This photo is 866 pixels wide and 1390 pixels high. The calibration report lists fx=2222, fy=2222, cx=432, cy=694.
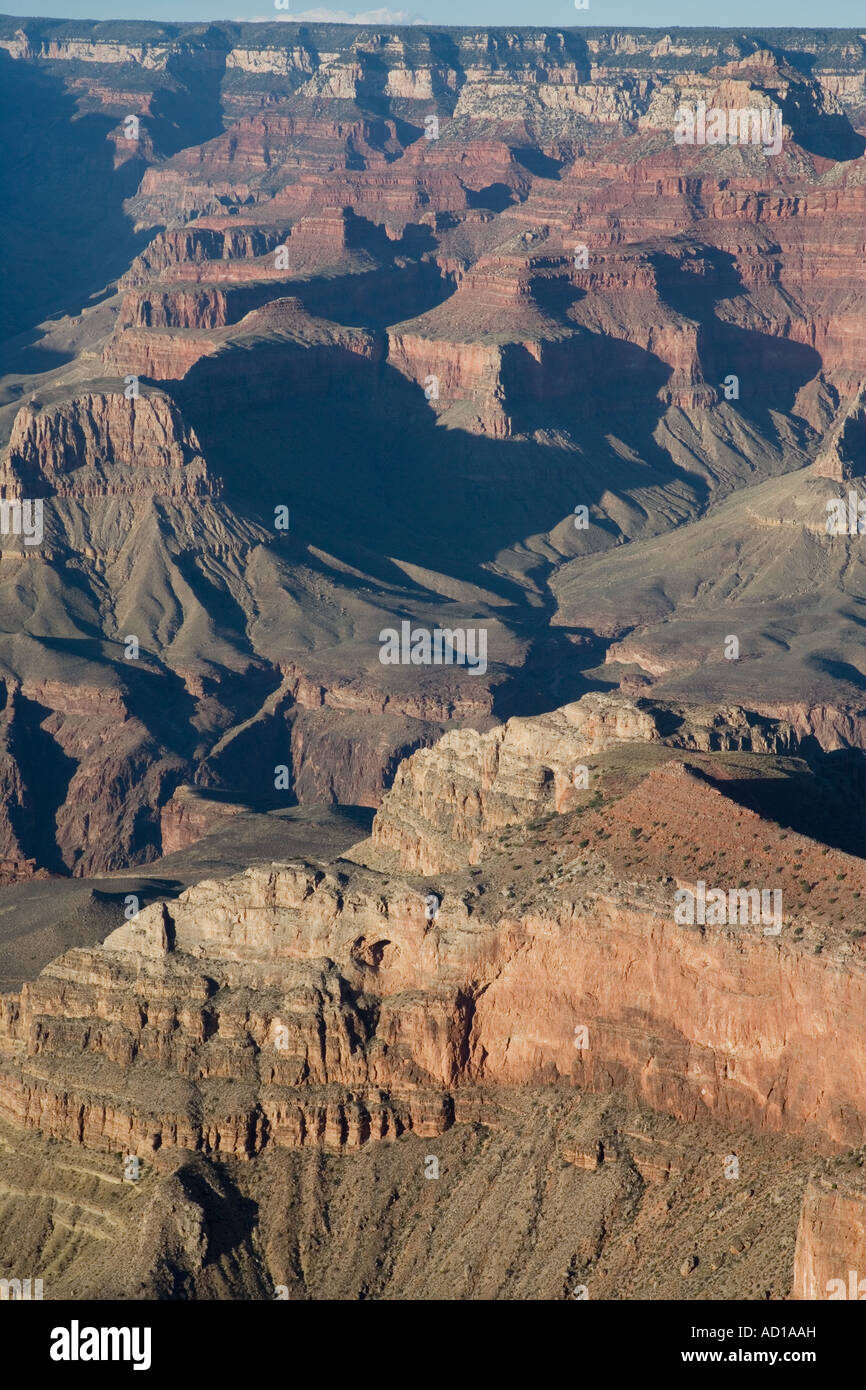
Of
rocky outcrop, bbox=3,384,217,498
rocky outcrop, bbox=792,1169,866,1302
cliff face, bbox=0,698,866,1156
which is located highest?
rocky outcrop, bbox=3,384,217,498

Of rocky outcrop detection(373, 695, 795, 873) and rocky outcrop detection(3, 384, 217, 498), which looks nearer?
rocky outcrop detection(373, 695, 795, 873)

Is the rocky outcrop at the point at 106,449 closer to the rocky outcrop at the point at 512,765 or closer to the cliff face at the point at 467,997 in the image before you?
the rocky outcrop at the point at 512,765

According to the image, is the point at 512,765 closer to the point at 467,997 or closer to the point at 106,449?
the point at 467,997

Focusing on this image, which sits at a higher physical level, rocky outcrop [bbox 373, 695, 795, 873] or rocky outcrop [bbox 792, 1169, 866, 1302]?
rocky outcrop [bbox 373, 695, 795, 873]

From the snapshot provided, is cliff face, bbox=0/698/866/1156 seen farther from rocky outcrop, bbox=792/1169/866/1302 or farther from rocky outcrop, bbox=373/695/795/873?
rocky outcrop, bbox=792/1169/866/1302

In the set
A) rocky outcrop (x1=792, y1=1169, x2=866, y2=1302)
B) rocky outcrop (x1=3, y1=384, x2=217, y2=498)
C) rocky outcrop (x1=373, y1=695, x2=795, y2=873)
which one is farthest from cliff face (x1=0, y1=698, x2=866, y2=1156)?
rocky outcrop (x1=3, y1=384, x2=217, y2=498)

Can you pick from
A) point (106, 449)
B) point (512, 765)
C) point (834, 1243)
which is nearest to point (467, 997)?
point (512, 765)

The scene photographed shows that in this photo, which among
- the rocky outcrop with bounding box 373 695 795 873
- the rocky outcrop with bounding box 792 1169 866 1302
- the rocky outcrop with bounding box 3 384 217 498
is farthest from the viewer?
the rocky outcrop with bounding box 3 384 217 498

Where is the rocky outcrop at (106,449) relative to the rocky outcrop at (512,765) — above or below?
above

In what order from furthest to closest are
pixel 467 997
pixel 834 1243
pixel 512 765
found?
pixel 512 765
pixel 467 997
pixel 834 1243

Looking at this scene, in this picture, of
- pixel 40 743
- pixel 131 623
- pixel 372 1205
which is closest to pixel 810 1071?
pixel 372 1205

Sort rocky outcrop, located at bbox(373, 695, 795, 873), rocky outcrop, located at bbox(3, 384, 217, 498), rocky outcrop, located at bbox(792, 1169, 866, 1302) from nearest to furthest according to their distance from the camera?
rocky outcrop, located at bbox(792, 1169, 866, 1302) < rocky outcrop, located at bbox(373, 695, 795, 873) < rocky outcrop, located at bbox(3, 384, 217, 498)

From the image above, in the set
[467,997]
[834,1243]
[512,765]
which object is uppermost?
[512,765]

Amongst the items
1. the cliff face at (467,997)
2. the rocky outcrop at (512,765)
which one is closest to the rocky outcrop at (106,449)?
the rocky outcrop at (512,765)
